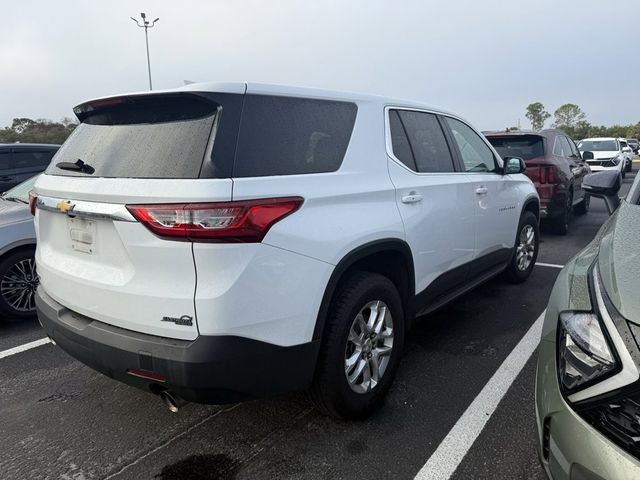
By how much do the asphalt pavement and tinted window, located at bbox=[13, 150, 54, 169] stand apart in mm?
4208

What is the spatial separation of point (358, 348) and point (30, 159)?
6.45 meters

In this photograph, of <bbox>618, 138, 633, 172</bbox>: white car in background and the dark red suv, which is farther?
<bbox>618, 138, 633, 172</bbox>: white car in background

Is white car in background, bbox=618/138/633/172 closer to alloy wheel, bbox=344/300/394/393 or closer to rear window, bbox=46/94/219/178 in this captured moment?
alloy wheel, bbox=344/300/394/393

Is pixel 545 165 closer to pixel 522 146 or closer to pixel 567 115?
pixel 522 146

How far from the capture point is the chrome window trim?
2.05 metres

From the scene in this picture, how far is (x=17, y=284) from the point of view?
437 centimetres

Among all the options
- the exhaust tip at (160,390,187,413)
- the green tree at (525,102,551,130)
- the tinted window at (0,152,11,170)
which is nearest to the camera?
the exhaust tip at (160,390,187,413)

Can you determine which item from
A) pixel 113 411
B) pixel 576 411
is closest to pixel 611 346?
pixel 576 411

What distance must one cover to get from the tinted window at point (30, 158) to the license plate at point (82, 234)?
5.38 m

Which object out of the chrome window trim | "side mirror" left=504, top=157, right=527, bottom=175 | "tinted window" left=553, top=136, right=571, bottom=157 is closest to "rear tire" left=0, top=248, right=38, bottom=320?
the chrome window trim

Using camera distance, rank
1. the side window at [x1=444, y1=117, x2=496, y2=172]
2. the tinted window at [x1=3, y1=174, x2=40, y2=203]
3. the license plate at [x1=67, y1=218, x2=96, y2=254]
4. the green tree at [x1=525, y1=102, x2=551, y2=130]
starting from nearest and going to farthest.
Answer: the license plate at [x1=67, y1=218, x2=96, y2=254]
the side window at [x1=444, y1=117, x2=496, y2=172]
the tinted window at [x1=3, y1=174, x2=40, y2=203]
the green tree at [x1=525, y1=102, x2=551, y2=130]

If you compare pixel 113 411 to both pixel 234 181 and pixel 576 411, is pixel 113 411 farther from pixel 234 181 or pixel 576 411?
pixel 576 411

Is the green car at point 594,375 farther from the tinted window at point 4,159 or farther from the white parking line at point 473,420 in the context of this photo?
the tinted window at point 4,159

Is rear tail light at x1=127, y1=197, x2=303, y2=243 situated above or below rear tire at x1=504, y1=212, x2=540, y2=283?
above
